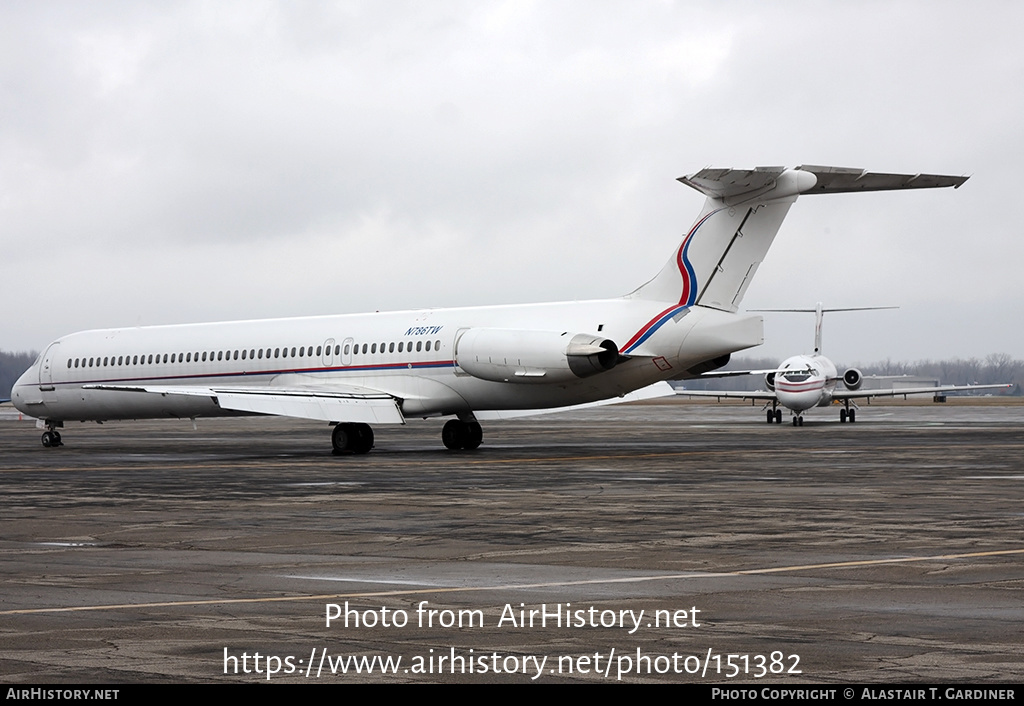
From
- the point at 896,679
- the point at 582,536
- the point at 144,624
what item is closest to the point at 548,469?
the point at 582,536

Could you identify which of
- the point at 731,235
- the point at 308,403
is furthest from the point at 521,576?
the point at 308,403

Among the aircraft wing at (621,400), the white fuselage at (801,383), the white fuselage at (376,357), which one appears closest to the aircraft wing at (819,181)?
the white fuselage at (376,357)

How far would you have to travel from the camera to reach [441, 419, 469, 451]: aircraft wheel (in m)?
31.7

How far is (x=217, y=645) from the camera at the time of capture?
7.31 metres

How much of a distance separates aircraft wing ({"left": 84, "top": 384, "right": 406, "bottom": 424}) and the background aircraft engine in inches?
82.3

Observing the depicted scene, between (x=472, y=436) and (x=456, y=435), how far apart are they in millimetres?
394

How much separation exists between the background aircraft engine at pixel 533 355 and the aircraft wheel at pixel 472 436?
276 cm

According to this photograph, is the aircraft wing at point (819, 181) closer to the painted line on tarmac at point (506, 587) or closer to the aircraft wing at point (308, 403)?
the aircraft wing at point (308, 403)

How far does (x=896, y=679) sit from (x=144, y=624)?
4.44 meters

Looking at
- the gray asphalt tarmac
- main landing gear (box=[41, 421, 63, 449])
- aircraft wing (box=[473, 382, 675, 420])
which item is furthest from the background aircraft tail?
main landing gear (box=[41, 421, 63, 449])

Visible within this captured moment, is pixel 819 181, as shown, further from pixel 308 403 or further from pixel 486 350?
pixel 308 403

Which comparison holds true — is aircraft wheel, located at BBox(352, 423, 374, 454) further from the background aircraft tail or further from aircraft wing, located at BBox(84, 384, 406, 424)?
the background aircraft tail

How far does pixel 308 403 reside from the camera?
2909 centimetres
